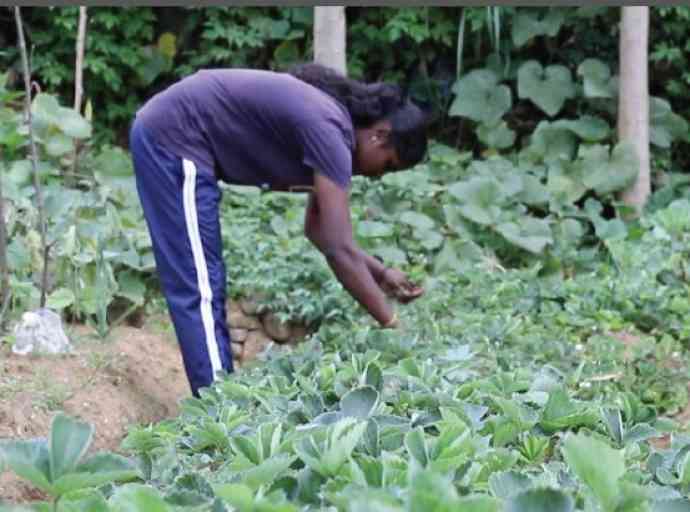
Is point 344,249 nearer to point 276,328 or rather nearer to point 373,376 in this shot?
point 276,328

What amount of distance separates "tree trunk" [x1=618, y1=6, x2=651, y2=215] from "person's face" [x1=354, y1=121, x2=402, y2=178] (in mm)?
3337

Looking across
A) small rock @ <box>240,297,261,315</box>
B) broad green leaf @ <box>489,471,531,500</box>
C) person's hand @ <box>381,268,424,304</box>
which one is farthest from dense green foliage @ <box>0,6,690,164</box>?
broad green leaf @ <box>489,471,531,500</box>

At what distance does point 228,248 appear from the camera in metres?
5.93

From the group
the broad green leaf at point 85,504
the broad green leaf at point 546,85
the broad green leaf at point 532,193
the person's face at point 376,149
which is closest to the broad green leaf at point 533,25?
the broad green leaf at point 546,85

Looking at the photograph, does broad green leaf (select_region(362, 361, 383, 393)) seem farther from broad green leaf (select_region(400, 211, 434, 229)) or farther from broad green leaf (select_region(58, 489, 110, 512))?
broad green leaf (select_region(400, 211, 434, 229))

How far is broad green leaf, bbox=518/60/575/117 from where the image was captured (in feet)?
25.4

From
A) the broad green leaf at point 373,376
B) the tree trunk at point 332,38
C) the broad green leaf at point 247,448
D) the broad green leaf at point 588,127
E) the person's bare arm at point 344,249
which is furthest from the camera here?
the broad green leaf at point 588,127

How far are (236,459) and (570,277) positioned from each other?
16.3 ft

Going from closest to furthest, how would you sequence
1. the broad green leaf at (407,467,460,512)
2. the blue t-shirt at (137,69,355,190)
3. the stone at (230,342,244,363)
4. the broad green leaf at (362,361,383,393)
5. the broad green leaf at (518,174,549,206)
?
the broad green leaf at (407,467,460,512) < the broad green leaf at (362,361,383,393) < the blue t-shirt at (137,69,355,190) < the stone at (230,342,244,363) < the broad green leaf at (518,174,549,206)

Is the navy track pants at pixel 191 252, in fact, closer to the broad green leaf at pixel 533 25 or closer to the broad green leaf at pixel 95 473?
the broad green leaf at pixel 95 473

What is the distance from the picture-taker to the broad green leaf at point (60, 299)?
14.8ft

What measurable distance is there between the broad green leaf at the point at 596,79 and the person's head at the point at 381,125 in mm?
3593

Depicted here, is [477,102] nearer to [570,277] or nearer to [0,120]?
[570,277]

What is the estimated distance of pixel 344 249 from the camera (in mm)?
4012
